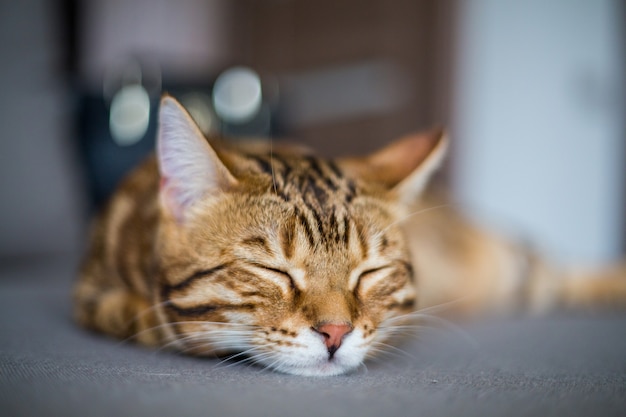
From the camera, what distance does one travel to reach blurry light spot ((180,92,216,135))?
2249mm

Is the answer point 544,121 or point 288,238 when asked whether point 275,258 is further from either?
point 544,121

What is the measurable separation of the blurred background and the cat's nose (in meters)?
1.56

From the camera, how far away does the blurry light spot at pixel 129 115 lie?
2174 millimetres

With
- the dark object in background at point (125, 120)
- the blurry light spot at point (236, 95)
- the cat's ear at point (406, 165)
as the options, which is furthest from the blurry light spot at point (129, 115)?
the cat's ear at point (406, 165)

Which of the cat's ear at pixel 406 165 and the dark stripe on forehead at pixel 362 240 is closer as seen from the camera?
the dark stripe on forehead at pixel 362 240

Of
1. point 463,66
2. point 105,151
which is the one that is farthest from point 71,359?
point 463,66

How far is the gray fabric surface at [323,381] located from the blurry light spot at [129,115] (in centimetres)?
110

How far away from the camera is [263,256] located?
35.0 inches

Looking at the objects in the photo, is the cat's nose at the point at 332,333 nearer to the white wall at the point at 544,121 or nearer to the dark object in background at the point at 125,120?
the dark object in background at the point at 125,120

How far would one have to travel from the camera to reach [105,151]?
2186 millimetres

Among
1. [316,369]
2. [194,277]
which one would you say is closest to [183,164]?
[194,277]

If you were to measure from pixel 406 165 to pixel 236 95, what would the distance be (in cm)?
136

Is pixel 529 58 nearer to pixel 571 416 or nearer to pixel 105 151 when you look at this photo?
pixel 105 151

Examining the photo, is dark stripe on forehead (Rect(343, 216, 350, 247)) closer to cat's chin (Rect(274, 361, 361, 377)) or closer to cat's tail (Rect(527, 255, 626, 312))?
cat's chin (Rect(274, 361, 361, 377))
